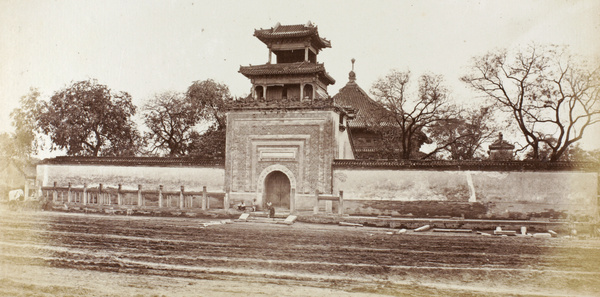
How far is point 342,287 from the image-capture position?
7.45m

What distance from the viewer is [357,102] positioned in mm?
28328

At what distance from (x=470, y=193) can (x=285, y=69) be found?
8.39m

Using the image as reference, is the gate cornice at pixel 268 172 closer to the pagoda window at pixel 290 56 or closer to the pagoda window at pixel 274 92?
the pagoda window at pixel 274 92

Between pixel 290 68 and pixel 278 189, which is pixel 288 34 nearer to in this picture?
pixel 290 68

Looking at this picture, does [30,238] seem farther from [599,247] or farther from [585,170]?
[585,170]

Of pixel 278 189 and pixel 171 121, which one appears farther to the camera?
pixel 171 121

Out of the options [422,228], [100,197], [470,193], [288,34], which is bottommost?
[422,228]

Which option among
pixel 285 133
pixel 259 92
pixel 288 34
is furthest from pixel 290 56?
pixel 285 133

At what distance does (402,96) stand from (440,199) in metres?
5.87

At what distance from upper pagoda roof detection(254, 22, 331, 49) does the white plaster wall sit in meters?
5.69

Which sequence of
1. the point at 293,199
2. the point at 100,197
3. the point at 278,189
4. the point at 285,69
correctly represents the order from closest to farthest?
the point at 293,199
the point at 278,189
the point at 100,197
the point at 285,69

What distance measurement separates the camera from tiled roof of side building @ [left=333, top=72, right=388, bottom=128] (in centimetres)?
2645

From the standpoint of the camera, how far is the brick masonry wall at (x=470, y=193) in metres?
16.9

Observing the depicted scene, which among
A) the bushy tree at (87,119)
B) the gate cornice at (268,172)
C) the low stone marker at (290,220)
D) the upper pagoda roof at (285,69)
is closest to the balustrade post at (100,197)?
the bushy tree at (87,119)
